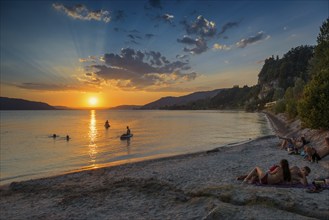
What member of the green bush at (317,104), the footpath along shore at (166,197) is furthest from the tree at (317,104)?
the footpath along shore at (166,197)

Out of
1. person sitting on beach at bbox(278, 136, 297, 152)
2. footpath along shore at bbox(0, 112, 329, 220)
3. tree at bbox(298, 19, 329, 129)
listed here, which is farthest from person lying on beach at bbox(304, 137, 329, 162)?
tree at bbox(298, 19, 329, 129)

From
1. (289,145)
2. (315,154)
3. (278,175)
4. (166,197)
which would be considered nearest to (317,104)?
(289,145)

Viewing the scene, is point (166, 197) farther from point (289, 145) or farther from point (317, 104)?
point (317, 104)

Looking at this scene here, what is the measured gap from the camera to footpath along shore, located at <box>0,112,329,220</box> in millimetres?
11023

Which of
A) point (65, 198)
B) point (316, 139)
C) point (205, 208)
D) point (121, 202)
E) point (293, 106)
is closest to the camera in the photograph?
point (205, 208)

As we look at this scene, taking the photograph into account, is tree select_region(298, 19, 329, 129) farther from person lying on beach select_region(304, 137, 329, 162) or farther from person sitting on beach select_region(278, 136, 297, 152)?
person lying on beach select_region(304, 137, 329, 162)

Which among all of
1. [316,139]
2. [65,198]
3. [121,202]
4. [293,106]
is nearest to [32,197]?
[65,198]

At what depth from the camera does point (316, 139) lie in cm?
3092

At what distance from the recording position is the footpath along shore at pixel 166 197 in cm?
Answer: 1102

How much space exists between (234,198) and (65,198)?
29.6 ft

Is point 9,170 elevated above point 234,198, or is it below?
below

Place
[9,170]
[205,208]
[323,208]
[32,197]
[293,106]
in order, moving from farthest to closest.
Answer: [293,106], [9,170], [32,197], [205,208], [323,208]

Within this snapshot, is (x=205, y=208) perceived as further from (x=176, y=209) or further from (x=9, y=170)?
(x=9, y=170)

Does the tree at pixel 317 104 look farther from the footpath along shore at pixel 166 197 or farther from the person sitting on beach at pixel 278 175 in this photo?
the person sitting on beach at pixel 278 175
